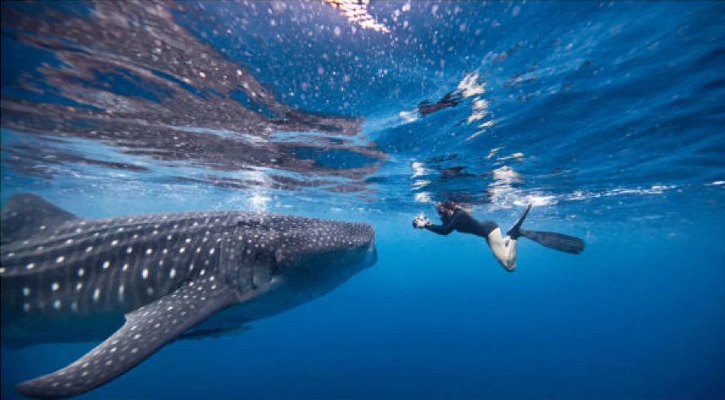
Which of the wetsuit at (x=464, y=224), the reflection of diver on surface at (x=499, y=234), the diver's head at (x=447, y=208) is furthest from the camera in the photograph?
the diver's head at (x=447, y=208)

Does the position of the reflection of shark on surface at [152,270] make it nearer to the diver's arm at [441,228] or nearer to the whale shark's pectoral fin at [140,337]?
the whale shark's pectoral fin at [140,337]

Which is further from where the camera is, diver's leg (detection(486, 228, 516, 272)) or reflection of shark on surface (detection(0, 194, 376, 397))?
diver's leg (detection(486, 228, 516, 272))

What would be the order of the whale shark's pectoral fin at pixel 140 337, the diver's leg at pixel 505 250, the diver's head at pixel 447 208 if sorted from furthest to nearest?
1. the diver's head at pixel 447 208
2. the diver's leg at pixel 505 250
3. the whale shark's pectoral fin at pixel 140 337

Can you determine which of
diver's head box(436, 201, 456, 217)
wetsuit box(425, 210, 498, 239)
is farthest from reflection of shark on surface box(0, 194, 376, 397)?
diver's head box(436, 201, 456, 217)

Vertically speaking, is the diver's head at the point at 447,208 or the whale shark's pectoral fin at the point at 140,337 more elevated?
the diver's head at the point at 447,208

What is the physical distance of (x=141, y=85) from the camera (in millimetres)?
8023

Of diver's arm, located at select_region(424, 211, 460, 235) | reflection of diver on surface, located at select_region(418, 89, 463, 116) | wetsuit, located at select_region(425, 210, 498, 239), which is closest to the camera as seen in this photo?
reflection of diver on surface, located at select_region(418, 89, 463, 116)

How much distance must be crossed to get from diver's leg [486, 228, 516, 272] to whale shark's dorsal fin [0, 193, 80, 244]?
34.1ft

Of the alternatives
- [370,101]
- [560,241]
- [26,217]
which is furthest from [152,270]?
[560,241]

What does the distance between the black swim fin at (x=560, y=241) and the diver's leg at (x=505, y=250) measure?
1.73 ft

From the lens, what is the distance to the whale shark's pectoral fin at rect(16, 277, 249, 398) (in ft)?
9.16

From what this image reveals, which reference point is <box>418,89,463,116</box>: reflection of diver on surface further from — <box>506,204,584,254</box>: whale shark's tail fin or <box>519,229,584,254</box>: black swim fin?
<box>519,229,584,254</box>: black swim fin

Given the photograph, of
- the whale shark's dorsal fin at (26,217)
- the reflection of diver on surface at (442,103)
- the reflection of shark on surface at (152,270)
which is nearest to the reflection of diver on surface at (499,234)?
the reflection of diver on surface at (442,103)

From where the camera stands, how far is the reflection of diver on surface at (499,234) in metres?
9.19
